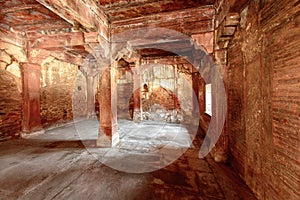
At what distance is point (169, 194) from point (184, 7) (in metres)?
3.73

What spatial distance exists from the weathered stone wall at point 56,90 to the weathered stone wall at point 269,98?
23.0 feet

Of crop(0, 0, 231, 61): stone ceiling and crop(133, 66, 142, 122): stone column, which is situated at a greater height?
crop(0, 0, 231, 61): stone ceiling

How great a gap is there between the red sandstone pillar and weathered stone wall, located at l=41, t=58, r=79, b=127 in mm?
3537

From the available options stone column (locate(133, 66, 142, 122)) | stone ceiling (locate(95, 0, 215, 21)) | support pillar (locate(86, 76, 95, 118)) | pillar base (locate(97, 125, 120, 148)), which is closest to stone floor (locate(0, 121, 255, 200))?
pillar base (locate(97, 125, 120, 148))

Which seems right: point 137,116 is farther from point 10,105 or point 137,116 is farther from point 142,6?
point 142,6

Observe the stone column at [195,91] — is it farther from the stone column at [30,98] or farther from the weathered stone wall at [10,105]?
the weathered stone wall at [10,105]

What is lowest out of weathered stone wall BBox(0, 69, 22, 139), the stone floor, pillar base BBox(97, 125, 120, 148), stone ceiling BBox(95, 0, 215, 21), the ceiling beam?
the stone floor

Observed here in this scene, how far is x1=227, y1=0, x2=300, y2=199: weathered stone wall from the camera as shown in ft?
4.45

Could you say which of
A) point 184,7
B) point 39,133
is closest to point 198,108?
point 184,7

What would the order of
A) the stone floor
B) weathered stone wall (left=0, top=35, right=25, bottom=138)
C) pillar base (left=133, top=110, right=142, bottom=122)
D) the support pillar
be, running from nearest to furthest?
the stone floor → weathered stone wall (left=0, top=35, right=25, bottom=138) → pillar base (left=133, top=110, right=142, bottom=122) → the support pillar

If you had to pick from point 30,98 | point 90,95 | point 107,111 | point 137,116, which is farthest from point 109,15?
point 90,95

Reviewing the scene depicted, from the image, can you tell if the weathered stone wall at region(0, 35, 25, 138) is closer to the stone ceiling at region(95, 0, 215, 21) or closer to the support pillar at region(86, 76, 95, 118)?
the stone ceiling at region(95, 0, 215, 21)

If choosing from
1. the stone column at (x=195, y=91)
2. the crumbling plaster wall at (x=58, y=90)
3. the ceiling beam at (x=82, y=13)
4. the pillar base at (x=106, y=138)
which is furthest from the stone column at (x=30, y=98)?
the stone column at (x=195, y=91)

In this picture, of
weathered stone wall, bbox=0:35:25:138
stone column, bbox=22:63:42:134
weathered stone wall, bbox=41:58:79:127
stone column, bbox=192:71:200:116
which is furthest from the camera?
stone column, bbox=192:71:200:116
